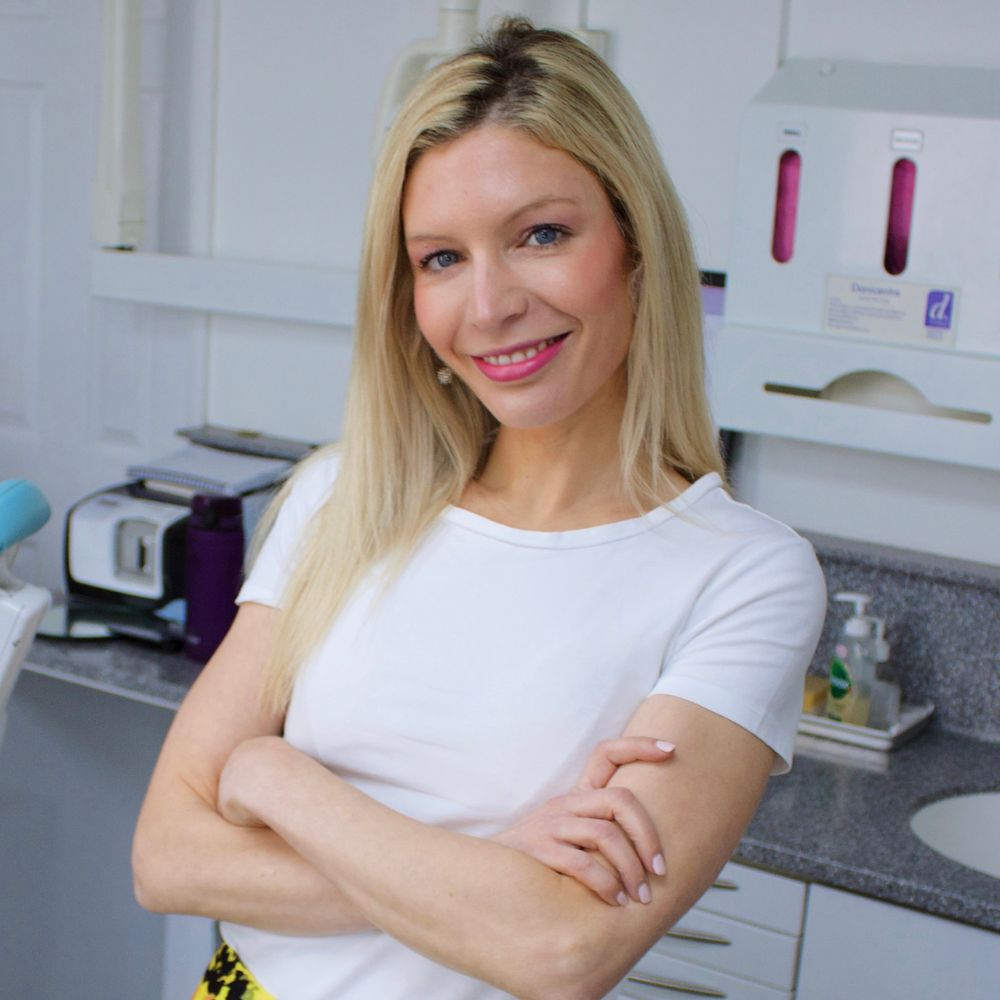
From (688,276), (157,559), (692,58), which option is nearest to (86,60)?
(157,559)

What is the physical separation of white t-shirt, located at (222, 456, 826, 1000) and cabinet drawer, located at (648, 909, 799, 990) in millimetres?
680

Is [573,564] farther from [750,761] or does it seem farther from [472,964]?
[472,964]

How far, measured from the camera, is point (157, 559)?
2453 mm

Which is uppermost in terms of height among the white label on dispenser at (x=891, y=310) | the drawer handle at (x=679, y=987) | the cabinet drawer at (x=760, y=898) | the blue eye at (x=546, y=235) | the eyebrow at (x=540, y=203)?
the eyebrow at (x=540, y=203)

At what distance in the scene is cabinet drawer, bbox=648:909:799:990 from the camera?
1.84 meters

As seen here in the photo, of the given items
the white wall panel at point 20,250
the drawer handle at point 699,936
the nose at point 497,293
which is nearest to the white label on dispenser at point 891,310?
the drawer handle at point 699,936

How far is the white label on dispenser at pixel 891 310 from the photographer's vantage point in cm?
199

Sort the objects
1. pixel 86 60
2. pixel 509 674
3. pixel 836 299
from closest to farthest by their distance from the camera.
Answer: pixel 509 674
pixel 836 299
pixel 86 60

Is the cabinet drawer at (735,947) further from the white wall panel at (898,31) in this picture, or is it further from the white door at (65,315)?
the white door at (65,315)

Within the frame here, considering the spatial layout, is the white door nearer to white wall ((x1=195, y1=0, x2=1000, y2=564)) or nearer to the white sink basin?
white wall ((x1=195, y1=0, x2=1000, y2=564))

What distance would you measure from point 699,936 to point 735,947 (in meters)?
0.05

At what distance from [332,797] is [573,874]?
22cm

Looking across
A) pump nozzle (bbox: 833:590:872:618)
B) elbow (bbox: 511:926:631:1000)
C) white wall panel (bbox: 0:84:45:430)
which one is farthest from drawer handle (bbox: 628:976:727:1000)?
white wall panel (bbox: 0:84:45:430)

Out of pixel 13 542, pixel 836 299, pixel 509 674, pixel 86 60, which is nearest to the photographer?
pixel 509 674
